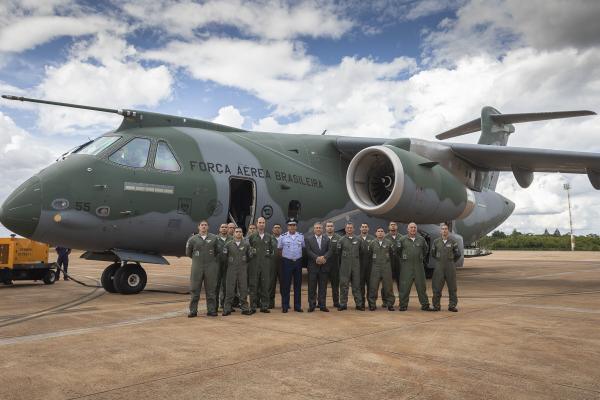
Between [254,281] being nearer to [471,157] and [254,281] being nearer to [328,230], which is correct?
[328,230]

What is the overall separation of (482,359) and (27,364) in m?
3.92

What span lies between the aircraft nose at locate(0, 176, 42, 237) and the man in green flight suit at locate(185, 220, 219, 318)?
2.87 meters

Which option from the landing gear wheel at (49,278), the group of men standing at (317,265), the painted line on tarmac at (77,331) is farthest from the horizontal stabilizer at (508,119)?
the landing gear wheel at (49,278)

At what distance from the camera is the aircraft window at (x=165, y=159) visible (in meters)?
9.49

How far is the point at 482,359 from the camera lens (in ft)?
14.7

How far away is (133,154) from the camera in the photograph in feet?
30.6

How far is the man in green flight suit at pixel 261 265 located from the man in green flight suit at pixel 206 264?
63 centimetres

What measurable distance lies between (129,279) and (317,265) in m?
3.91

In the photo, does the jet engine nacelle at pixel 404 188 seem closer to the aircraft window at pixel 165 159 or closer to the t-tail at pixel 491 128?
the aircraft window at pixel 165 159

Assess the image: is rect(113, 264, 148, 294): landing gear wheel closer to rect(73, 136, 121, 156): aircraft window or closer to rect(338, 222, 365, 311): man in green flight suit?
rect(73, 136, 121, 156): aircraft window

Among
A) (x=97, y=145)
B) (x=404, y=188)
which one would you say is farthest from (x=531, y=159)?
(x=97, y=145)

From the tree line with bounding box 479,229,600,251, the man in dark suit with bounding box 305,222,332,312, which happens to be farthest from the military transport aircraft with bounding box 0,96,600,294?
the tree line with bounding box 479,229,600,251

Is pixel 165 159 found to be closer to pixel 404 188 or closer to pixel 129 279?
pixel 129 279

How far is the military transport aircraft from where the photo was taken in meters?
8.59
